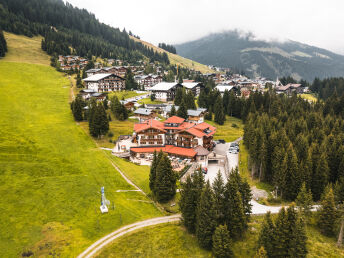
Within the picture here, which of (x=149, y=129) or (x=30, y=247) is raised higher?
(x=149, y=129)

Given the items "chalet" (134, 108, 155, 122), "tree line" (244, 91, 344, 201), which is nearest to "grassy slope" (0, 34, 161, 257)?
"chalet" (134, 108, 155, 122)

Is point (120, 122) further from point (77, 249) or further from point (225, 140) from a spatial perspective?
point (77, 249)

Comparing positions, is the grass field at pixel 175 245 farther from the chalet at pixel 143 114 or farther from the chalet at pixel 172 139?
the chalet at pixel 143 114

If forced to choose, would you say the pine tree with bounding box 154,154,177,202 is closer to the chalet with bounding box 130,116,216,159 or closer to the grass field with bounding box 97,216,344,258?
the grass field with bounding box 97,216,344,258

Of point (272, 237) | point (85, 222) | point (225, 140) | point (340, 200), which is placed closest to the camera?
point (272, 237)

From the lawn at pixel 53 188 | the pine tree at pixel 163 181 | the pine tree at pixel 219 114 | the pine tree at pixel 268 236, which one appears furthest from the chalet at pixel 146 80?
the pine tree at pixel 268 236

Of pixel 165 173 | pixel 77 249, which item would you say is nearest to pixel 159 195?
pixel 165 173

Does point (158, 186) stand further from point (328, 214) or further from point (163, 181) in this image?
point (328, 214)
